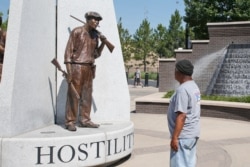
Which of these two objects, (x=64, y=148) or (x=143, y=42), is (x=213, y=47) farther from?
(x=143, y=42)

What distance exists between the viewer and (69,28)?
7.16 m

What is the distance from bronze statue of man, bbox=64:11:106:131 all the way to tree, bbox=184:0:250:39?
2913 cm

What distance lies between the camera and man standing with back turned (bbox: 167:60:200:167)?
3.94 metres

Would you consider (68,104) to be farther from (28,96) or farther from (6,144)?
(6,144)

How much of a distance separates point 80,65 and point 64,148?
1332 mm

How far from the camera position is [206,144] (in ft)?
27.1

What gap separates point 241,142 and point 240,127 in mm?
2412

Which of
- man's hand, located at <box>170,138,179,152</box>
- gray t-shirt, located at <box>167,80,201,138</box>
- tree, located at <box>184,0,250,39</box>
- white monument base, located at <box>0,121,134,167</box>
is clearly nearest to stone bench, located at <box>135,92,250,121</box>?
white monument base, located at <box>0,121,134,167</box>

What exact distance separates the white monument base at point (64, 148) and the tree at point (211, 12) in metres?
29.5

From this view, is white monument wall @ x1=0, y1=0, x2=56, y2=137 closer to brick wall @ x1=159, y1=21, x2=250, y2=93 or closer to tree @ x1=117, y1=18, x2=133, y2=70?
brick wall @ x1=159, y1=21, x2=250, y2=93

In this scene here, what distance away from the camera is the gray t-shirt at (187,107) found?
3955 millimetres

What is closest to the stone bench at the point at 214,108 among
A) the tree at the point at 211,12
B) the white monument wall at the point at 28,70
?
the white monument wall at the point at 28,70

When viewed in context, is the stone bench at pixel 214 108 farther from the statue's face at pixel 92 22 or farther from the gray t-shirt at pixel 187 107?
the gray t-shirt at pixel 187 107

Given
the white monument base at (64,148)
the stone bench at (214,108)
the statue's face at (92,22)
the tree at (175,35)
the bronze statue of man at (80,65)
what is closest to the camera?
the white monument base at (64,148)
